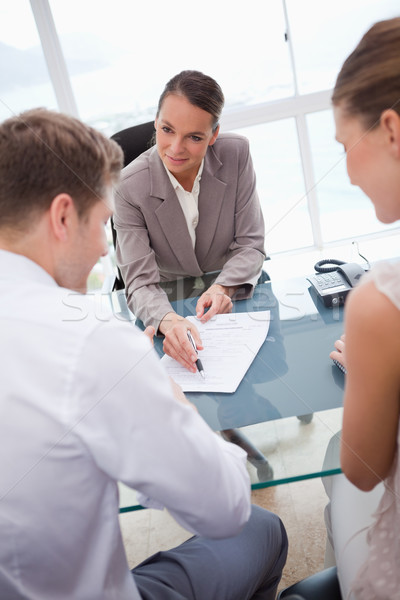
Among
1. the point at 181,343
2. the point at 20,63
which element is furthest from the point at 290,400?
the point at 20,63

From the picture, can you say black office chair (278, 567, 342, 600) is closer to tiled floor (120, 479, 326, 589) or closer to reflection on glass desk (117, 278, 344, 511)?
reflection on glass desk (117, 278, 344, 511)

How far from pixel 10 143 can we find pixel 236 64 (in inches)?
120

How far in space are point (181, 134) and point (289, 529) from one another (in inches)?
51.4

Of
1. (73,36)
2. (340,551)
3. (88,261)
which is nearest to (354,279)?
(340,551)

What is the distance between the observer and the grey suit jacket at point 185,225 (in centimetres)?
179

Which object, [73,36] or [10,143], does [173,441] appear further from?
[73,36]

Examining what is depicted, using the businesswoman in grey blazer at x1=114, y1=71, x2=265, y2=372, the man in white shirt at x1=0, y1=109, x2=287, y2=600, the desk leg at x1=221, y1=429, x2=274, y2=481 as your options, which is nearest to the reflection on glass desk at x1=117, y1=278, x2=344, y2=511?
the desk leg at x1=221, y1=429, x2=274, y2=481

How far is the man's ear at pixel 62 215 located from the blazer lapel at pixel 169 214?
1.05 metres

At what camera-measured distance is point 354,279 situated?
4.78ft

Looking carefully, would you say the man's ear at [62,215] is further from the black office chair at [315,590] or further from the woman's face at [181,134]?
the woman's face at [181,134]

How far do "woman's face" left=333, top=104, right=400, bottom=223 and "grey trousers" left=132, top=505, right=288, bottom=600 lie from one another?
26.8 inches

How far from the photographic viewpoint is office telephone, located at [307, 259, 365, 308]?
4.75ft

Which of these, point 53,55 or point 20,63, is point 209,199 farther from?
point 20,63

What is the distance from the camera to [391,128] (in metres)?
0.80
